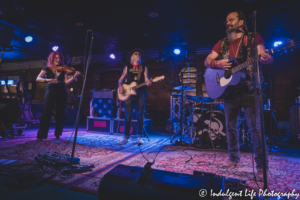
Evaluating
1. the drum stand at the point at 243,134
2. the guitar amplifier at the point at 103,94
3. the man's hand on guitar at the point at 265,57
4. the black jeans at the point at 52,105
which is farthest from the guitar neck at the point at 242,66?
the guitar amplifier at the point at 103,94

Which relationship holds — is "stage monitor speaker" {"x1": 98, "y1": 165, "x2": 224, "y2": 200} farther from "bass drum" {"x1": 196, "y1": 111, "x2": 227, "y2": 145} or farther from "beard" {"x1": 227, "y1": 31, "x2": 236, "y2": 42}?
"bass drum" {"x1": 196, "y1": 111, "x2": 227, "y2": 145}

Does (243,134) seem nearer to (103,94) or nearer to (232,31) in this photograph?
(232,31)

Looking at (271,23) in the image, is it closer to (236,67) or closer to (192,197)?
(236,67)

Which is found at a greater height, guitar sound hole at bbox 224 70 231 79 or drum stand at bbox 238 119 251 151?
guitar sound hole at bbox 224 70 231 79

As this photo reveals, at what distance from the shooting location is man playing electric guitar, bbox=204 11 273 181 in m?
2.07

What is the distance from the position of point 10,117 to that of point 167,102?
20.5 ft

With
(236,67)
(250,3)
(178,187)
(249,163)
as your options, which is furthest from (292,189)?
(250,3)

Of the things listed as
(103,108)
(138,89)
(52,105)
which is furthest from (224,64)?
(103,108)

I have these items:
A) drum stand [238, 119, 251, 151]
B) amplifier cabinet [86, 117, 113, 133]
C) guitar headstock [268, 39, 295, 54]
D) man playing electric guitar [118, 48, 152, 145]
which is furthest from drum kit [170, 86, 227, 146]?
amplifier cabinet [86, 117, 113, 133]

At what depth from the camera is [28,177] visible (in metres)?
1.82

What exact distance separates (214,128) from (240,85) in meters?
2.35

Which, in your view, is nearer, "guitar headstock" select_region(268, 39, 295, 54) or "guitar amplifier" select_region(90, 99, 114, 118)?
"guitar headstock" select_region(268, 39, 295, 54)

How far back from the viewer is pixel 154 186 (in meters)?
1.05

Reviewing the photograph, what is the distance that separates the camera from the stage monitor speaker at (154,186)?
984 mm
